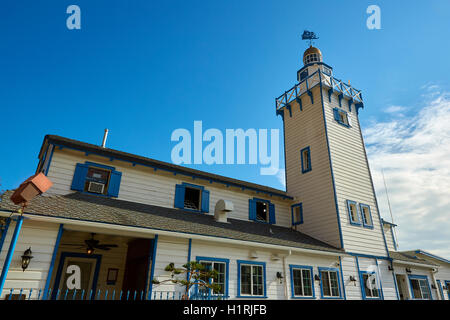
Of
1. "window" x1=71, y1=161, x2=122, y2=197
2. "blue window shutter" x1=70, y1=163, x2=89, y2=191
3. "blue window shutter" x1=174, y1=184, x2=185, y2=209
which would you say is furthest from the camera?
"blue window shutter" x1=174, y1=184, x2=185, y2=209

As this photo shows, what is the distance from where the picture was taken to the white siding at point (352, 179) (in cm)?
1496

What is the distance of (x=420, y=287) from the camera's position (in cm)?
1611

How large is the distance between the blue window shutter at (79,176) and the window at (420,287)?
18160mm

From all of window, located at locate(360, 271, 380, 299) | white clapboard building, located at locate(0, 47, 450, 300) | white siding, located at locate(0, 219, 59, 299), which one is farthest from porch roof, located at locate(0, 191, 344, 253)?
window, located at locate(360, 271, 380, 299)

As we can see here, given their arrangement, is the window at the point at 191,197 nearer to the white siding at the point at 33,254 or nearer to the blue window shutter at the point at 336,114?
the white siding at the point at 33,254

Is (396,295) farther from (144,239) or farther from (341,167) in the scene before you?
(144,239)

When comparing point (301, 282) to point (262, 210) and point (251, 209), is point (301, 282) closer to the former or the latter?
point (251, 209)

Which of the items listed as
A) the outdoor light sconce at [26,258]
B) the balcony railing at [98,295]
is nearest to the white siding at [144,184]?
the outdoor light sconce at [26,258]

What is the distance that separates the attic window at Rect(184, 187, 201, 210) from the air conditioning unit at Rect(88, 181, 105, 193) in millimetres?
3973

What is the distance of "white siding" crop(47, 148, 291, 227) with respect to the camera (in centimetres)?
1118

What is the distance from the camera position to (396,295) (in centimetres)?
1454

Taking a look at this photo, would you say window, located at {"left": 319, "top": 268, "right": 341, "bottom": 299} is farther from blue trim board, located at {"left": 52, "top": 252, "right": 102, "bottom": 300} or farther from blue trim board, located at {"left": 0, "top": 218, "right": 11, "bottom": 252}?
blue trim board, located at {"left": 0, "top": 218, "right": 11, "bottom": 252}

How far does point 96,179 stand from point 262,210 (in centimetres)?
944
